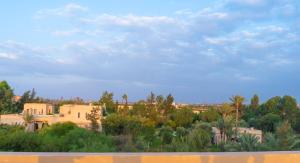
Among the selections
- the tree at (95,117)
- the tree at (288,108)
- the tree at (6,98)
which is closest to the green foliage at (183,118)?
the tree at (95,117)

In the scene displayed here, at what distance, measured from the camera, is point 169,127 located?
4556 cm

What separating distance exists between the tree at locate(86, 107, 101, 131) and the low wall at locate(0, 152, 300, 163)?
131 ft

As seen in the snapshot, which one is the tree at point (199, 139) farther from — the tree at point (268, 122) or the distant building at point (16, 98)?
the distant building at point (16, 98)

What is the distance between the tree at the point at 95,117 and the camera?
146 feet

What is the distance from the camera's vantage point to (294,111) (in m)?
54.0

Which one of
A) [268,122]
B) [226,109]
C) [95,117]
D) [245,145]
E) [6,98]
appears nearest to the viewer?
[245,145]

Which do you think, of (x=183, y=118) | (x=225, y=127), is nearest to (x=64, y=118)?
(x=183, y=118)

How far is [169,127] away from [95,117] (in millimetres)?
7446

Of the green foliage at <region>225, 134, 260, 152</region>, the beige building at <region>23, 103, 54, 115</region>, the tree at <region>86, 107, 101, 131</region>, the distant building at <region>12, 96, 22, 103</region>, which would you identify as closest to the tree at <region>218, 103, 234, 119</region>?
the tree at <region>86, 107, 101, 131</region>

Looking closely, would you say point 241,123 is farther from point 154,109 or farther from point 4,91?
point 4,91

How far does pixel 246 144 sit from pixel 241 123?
17.4 meters

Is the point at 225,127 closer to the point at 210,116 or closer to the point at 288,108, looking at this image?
the point at 210,116

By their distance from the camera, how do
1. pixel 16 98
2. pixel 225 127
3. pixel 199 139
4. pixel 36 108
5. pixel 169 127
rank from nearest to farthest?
1. pixel 199 139
2. pixel 225 127
3. pixel 169 127
4. pixel 36 108
5. pixel 16 98

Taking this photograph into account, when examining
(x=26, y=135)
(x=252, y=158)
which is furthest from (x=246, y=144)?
(x=252, y=158)
